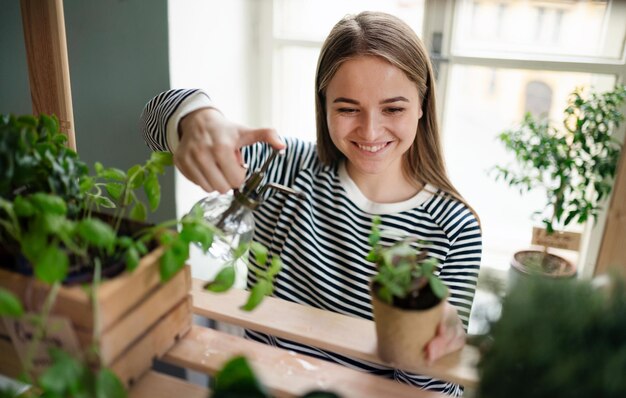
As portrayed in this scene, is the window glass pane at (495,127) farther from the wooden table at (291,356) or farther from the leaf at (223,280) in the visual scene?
the leaf at (223,280)

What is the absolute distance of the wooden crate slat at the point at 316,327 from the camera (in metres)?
0.62

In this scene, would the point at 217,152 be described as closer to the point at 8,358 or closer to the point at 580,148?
the point at 8,358

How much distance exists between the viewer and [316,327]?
27.4 inches

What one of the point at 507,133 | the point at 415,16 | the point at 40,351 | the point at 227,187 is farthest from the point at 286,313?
Result: the point at 415,16

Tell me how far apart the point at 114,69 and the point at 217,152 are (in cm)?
99

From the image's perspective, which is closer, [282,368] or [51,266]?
[51,266]

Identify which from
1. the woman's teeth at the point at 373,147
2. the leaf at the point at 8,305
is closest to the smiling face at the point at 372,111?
the woman's teeth at the point at 373,147

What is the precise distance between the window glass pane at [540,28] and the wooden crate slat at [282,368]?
6.53 feet

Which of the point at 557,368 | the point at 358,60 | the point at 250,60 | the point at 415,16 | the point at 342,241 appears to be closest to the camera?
the point at 557,368

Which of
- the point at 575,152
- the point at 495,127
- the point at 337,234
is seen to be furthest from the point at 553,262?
the point at 337,234

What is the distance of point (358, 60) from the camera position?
1.06m

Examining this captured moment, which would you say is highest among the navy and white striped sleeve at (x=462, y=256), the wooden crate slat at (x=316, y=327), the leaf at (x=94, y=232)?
the leaf at (x=94, y=232)

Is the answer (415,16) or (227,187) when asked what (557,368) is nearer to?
(227,187)

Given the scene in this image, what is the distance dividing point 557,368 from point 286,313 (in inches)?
16.3
